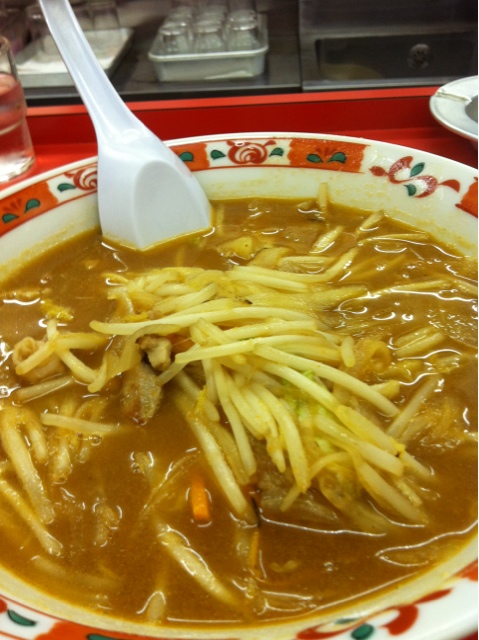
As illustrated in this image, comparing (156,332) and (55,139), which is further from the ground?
(55,139)

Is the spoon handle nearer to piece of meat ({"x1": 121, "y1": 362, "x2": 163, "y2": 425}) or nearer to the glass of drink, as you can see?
the glass of drink

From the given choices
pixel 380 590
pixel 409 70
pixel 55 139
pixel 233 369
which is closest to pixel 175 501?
pixel 233 369

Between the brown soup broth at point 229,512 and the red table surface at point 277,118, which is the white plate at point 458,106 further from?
the brown soup broth at point 229,512

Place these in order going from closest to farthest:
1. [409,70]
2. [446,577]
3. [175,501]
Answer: [446,577], [175,501], [409,70]

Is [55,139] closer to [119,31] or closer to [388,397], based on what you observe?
[119,31]

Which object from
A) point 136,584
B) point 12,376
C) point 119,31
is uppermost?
point 119,31

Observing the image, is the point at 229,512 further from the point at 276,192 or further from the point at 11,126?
the point at 11,126

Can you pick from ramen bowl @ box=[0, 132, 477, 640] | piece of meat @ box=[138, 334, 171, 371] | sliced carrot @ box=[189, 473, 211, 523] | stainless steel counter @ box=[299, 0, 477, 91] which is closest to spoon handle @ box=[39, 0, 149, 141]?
ramen bowl @ box=[0, 132, 477, 640]

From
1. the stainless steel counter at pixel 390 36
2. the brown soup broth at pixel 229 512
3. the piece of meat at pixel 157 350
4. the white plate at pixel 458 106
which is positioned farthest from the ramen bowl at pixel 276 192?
the stainless steel counter at pixel 390 36
